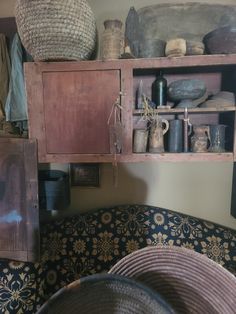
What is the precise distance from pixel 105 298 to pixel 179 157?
684 millimetres

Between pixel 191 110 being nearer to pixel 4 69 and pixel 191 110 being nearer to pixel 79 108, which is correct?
pixel 79 108

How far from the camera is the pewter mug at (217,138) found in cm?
111

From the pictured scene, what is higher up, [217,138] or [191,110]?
[191,110]

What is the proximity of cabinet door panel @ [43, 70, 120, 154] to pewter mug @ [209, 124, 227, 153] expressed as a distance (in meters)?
0.52

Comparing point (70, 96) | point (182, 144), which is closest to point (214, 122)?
point (182, 144)

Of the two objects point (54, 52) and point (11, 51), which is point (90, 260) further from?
point (11, 51)

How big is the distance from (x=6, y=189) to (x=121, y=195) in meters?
0.70

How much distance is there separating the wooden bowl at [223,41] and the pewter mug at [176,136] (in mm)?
368

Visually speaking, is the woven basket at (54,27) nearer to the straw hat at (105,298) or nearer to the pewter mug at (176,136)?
the pewter mug at (176,136)

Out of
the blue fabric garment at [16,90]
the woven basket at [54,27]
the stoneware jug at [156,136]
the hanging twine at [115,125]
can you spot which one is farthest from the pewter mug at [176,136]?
the blue fabric garment at [16,90]

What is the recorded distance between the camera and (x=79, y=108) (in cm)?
109

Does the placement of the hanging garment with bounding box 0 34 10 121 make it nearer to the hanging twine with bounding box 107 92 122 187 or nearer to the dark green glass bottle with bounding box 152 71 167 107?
the hanging twine with bounding box 107 92 122 187

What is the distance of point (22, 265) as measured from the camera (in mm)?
1150

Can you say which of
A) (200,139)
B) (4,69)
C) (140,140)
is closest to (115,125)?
(140,140)
